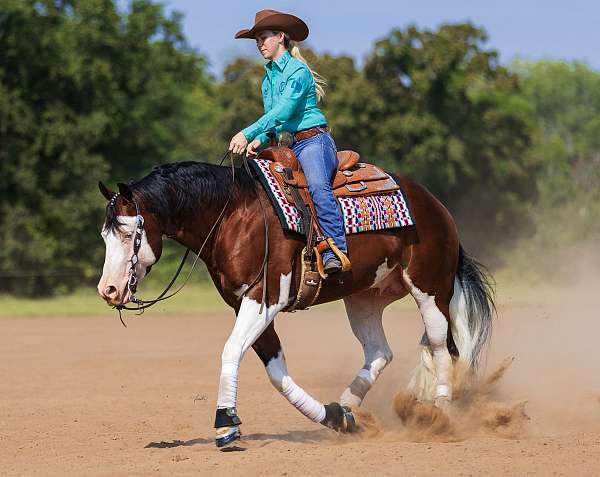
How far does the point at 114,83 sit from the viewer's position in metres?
28.8

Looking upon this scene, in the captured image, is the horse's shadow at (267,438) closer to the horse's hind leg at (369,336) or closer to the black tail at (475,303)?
the horse's hind leg at (369,336)

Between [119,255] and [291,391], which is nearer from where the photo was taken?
[119,255]

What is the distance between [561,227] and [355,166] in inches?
954

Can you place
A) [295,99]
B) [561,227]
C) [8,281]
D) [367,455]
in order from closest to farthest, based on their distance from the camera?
[367,455] < [295,99] < [8,281] < [561,227]

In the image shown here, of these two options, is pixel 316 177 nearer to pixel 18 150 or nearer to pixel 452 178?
pixel 18 150

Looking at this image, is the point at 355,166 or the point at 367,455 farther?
the point at 355,166

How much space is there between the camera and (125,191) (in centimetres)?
652

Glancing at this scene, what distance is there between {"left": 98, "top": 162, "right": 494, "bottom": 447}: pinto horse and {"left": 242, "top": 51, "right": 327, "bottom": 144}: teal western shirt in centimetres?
41

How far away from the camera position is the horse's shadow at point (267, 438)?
724cm

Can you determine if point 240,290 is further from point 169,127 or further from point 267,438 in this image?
point 169,127

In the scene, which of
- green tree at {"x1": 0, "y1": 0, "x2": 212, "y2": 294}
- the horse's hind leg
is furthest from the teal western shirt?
green tree at {"x1": 0, "y1": 0, "x2": 212, "y2": 294}

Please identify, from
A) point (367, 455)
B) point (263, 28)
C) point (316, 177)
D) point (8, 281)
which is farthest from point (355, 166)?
point (8, 281)

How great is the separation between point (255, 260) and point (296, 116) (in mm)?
1220

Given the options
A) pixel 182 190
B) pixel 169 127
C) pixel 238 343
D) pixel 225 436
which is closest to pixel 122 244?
pixel 182 190
